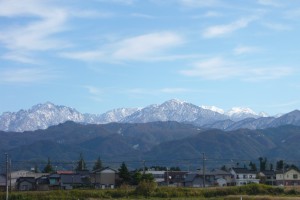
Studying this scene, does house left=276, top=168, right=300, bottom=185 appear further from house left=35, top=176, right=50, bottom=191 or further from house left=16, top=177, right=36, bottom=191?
house left=16, top=177, right=36, bottom=191

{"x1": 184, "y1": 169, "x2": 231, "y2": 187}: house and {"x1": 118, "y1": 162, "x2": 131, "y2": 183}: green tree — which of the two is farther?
{"x1": 184, "y1": 169, "x2": 231, "y2": 187}: house

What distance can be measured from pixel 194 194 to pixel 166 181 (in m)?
40.0

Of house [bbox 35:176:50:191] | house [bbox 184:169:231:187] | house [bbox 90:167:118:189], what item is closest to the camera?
house [bbox 35:176:50:191]

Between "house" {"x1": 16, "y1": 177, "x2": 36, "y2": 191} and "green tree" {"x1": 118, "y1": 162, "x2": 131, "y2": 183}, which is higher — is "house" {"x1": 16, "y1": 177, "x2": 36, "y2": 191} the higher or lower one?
the lower one

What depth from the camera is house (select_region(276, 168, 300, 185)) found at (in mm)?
97312

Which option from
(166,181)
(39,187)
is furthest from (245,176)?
(39,187)

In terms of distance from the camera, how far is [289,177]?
98.9 meters

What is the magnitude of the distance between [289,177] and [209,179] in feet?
44.1

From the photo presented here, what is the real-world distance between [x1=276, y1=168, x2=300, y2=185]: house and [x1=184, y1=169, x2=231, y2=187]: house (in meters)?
8.30

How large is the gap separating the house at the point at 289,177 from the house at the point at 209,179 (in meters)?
8.30

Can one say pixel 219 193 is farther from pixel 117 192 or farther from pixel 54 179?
pixel 54 179

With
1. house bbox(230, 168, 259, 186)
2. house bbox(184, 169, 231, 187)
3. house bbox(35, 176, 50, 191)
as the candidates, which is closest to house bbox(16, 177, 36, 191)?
house bbox(35, 176, 50, 191)

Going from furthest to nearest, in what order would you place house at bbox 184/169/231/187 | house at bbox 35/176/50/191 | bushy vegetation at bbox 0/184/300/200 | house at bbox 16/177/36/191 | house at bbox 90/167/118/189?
house at bbox 184/169/231/187 → house at bbox 90/167/118/189 → house at bbox 16/177/36/191 → house at bbox 35/176/50/191 → bushy vegetation at bbox 0/184/300/200

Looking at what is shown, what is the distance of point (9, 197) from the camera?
1969 inches
